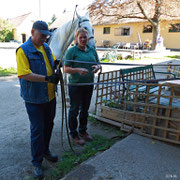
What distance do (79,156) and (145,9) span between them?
18.1m

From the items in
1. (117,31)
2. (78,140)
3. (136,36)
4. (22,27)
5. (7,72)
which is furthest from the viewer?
(22,27)

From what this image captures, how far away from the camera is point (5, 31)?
4091cm

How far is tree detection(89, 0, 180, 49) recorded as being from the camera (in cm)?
1650

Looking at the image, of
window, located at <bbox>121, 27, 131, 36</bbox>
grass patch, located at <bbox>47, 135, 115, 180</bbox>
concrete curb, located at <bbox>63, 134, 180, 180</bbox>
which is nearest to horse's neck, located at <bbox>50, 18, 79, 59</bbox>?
grass patch, located at <bbox>47, 135, 115, 180</bbox>

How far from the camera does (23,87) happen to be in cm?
215

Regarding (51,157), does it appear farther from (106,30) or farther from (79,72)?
(106,30)

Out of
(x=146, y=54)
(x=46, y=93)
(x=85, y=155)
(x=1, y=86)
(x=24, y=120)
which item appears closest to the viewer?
(x=46, y=93)

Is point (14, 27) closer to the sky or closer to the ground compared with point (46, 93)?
closer to the sky

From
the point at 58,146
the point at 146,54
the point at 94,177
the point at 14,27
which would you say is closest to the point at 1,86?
the point at 58,146

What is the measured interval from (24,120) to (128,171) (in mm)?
2638

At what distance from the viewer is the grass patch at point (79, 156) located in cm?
235

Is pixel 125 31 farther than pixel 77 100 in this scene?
Yes

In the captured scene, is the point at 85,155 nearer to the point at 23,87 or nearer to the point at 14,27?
the point at 23,87

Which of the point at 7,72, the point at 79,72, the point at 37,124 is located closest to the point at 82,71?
the point at 79,72
